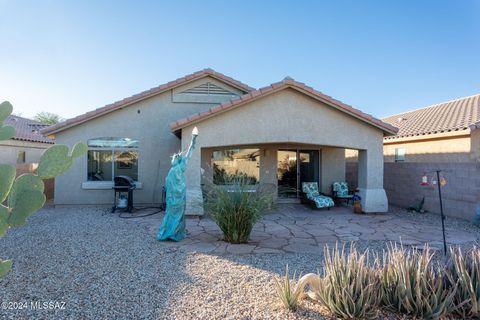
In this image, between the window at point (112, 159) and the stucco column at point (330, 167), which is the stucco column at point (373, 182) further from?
the window at point (112, 159)

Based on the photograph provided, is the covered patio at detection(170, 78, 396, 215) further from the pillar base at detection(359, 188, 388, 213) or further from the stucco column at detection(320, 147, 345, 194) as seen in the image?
the stucco column at detection(320, 147, 345, 194)

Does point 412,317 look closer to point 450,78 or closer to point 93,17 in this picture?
point 93,17

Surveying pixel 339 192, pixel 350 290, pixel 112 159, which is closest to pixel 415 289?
pixel 350 290

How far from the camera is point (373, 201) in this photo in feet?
42.4

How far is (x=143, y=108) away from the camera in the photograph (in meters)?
14.7

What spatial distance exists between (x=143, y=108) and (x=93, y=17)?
4502 millimetres

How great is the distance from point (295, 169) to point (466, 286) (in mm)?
11901

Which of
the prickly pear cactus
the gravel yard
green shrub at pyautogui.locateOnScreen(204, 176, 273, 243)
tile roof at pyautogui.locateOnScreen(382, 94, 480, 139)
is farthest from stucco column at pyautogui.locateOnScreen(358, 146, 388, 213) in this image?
the prickly pear cactus

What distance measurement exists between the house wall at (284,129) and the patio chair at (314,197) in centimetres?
190

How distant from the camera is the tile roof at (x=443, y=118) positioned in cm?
1398

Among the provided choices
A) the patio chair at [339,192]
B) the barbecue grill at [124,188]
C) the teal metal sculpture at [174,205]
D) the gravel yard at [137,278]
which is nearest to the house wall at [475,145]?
the patio chair at [339,192]

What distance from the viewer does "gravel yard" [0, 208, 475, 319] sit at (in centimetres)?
451

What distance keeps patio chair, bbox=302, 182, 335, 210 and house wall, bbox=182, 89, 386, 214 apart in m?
1.90

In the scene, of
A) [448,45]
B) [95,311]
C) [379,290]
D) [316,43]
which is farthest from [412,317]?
[448,45]
